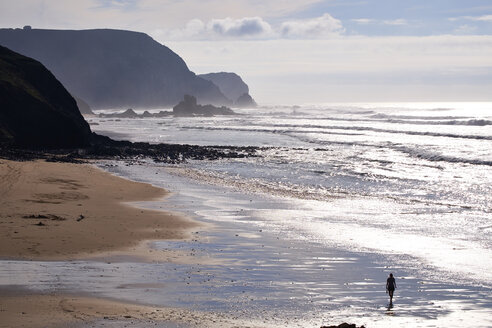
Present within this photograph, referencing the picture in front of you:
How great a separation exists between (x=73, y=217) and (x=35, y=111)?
26.8 meters

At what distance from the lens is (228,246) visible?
60.4 ft

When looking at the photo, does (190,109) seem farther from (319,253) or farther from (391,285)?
(391,285)

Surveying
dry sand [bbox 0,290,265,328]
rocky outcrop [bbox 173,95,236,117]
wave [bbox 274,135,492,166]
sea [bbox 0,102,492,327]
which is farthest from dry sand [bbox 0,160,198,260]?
rocky outcrop [bbox 173,95,236,117]

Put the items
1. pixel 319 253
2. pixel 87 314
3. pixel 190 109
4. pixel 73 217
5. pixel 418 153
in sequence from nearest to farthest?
pixel 87 314
pixel 319 253
pixel 73 217
pixel 418 153
pixel 190 109

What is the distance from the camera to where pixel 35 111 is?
4506cm

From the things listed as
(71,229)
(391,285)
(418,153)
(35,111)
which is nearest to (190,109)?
(418,153)

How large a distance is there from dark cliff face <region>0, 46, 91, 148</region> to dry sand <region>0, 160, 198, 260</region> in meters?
12.6

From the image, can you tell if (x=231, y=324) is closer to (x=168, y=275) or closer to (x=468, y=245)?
(x=168, y=275)

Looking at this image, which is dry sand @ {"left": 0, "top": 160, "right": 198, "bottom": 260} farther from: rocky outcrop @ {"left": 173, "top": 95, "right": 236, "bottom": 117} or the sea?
rocky outcrop @ {"left": 173, "top": 95, "right": 236, "bottom": 117}

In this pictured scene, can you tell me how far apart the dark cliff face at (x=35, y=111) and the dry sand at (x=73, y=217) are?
12636mm

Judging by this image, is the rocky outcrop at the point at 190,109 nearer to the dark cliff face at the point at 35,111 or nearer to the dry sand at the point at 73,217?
the dark cliff face at the point at 35,111

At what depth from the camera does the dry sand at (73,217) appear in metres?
17.0

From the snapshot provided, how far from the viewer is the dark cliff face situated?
44156 mm

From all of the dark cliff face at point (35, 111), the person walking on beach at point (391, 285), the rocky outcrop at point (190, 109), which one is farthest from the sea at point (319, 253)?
the rocky outcrop at point (190, 109)
